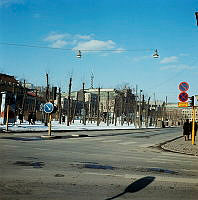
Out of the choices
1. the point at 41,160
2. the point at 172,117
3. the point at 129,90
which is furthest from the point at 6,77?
the point at 41,160

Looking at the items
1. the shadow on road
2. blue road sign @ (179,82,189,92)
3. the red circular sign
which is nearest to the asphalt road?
the shadow on road

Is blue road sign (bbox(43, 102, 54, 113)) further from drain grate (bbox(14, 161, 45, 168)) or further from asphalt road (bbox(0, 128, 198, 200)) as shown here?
drain grate (bbox(14, 161, 45, 168))

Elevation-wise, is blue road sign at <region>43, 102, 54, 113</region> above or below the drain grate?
above

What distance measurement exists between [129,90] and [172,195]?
7530 centimetres

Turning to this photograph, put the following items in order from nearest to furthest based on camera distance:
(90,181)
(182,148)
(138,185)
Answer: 1. (138,185)
2. (90,181)
3. (182,148)

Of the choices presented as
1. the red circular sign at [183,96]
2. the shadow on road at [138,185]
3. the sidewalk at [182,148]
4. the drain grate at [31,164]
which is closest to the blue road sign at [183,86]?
the red circular sign at [183,96]

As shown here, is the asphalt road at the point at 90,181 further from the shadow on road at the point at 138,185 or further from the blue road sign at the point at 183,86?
the blue road sign at the point at 183,86

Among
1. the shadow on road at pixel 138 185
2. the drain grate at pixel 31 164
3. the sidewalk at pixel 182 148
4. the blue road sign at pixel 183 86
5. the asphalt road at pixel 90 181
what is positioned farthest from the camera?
the blue road sign at pixel 183 86

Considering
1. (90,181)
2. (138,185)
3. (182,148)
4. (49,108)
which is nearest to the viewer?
(138,185)

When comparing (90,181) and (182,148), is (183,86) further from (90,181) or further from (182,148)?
(90,181)

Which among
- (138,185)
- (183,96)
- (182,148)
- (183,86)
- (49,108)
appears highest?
(183,86)

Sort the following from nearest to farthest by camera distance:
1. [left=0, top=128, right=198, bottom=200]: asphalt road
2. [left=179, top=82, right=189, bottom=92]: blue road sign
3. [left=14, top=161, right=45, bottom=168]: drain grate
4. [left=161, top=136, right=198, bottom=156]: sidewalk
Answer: [left=0, top=128, right=198, bottom=200]: asphalt road, [left=14, top=161, right=45, bottom=168]: drain grate, [left=161, top=136, right=198, bottom=156]: sidewalk, [left=179, top=82, right=189, bottom=92]: blue road sign

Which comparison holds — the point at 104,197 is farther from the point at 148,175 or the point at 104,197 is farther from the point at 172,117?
the point at 172,117

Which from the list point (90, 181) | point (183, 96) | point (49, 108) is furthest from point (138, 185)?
point (49, 108)
